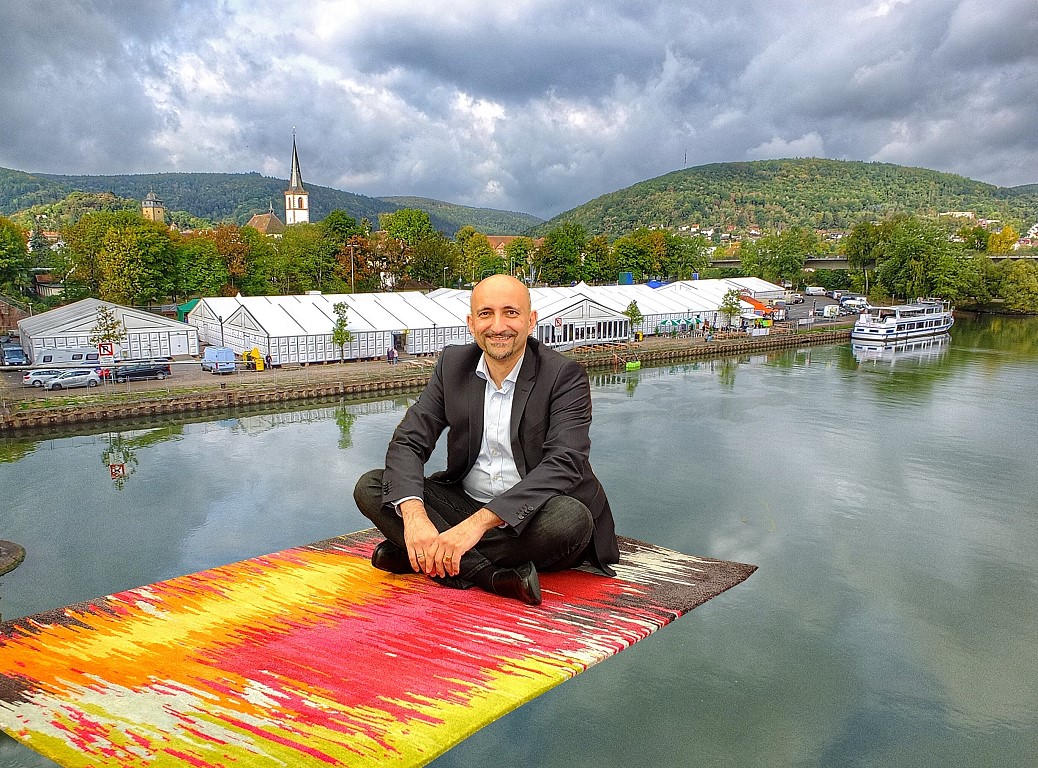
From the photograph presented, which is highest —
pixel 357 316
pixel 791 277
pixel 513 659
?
pixel 791 277

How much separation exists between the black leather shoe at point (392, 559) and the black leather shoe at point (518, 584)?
394 millimetres

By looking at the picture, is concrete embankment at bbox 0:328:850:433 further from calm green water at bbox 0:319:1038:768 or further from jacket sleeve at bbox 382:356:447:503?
jacket sleeve at bbox 382:356:447:503

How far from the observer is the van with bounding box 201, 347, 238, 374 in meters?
20.1

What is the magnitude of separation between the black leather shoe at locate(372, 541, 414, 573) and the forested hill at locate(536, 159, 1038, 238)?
333 feet

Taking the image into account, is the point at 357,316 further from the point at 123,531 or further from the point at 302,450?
the point at 123,531

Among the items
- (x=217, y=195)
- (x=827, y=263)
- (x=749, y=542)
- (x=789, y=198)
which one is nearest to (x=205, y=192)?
(x=217, y=195)

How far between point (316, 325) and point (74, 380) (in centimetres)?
666

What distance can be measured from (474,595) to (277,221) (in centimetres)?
7757

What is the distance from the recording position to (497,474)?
110 inches

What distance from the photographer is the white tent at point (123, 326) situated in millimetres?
19469

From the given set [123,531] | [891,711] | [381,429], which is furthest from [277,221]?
[891,711]

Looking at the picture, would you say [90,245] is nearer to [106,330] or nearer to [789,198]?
[106,330]

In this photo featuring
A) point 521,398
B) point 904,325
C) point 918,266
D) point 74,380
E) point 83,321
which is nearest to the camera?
point 521,398

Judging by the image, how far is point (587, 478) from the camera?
8.82 ft
